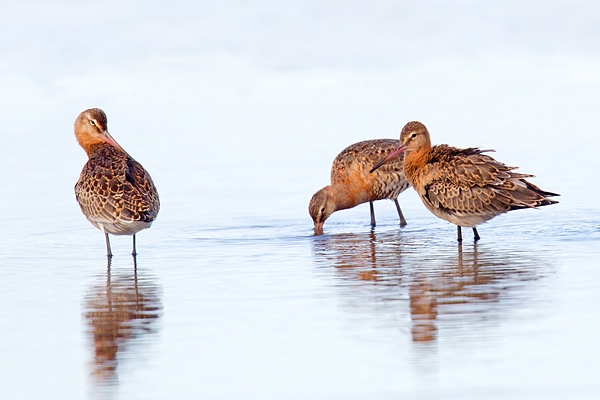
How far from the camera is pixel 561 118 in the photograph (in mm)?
17688

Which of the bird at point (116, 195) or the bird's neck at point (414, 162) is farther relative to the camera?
the bird's neck at point (414, 162)

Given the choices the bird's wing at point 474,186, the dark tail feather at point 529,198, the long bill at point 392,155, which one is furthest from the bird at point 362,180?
the dark tail feather at point 529,198

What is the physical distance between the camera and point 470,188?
10766 mm

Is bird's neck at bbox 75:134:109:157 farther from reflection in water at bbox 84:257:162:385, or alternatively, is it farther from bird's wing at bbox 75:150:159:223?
reflection in water at bbox 84:257:162:385

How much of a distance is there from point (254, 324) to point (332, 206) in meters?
5.04

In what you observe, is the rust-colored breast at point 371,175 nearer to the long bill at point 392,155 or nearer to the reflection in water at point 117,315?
the long bill at point 392,155

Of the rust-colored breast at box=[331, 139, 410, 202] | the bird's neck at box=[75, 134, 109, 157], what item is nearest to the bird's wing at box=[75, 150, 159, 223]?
the bird's neck at box=[75, 134, 109, 157]

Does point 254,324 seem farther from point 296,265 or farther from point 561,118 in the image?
point 561,118

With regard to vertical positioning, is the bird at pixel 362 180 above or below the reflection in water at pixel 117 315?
above

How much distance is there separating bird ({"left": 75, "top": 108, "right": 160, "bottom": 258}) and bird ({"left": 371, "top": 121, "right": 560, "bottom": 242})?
8.25ft

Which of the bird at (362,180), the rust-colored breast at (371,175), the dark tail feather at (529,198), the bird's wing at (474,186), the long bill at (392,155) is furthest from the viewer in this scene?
the rust-colored breast at (371,175)

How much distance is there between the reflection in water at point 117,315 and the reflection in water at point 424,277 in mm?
1360

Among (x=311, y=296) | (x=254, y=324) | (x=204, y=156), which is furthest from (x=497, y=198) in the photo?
(x=204, y=156)

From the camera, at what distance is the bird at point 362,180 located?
41.4 feet
